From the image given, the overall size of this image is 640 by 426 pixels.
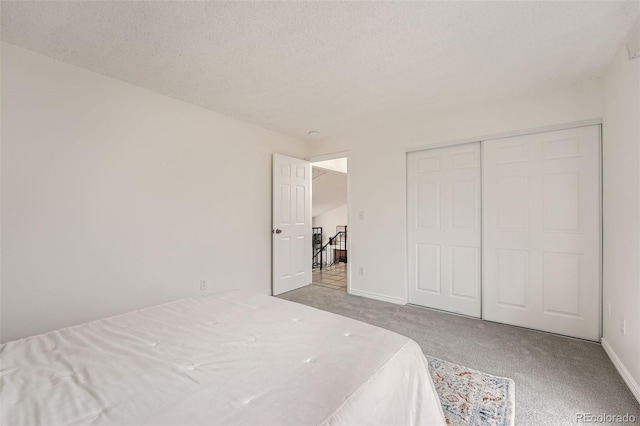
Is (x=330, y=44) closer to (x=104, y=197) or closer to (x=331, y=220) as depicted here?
(x=104, y=197)

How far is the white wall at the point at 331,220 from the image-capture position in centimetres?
983

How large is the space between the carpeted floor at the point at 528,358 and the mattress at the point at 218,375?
1.06 meters

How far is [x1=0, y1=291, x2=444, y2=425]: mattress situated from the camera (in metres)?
0.83

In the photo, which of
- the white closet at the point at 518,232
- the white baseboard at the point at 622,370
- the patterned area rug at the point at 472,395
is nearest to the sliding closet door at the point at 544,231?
the white closet at the point at 518,232

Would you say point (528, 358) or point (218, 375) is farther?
point (528, 358)

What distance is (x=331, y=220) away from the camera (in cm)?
995

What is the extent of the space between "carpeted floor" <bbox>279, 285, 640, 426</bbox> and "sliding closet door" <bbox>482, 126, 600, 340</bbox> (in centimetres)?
22

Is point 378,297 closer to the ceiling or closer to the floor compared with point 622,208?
closer to the floor

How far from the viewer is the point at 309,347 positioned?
123cm

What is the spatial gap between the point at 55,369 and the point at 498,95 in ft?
12.2

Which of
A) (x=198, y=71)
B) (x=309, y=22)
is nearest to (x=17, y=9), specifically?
(x=198, y=71)

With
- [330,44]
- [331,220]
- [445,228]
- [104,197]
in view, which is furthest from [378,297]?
[331,220]

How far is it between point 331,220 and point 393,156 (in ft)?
21.0

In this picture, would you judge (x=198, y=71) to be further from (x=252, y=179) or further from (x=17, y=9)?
(x=252, y=179)
